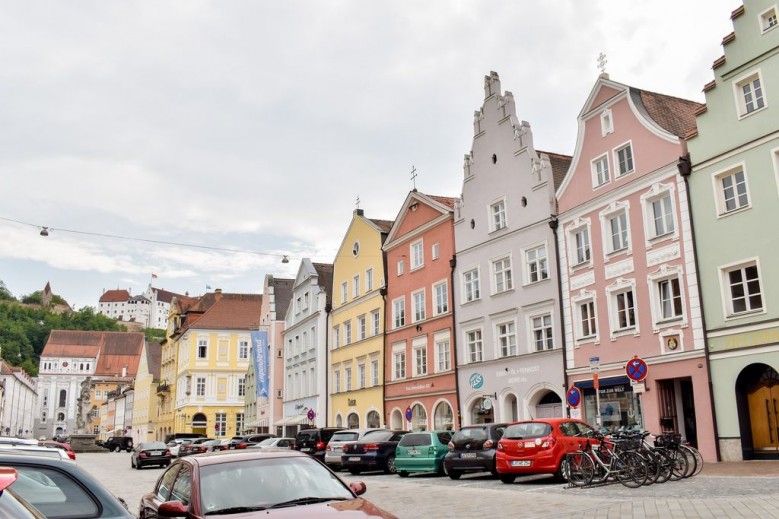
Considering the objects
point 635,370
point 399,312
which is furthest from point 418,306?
point 635,370

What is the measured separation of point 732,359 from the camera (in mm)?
23672

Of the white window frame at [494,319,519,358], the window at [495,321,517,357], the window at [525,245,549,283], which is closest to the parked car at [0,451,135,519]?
the window at [525,245,549,283]

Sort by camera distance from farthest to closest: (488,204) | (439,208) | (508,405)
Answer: (439,208) → (488,204) → (508,405)

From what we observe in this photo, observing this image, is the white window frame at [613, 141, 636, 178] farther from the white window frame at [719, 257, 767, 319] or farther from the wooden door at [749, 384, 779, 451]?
the wooden door at [749, 384, 779, 451]

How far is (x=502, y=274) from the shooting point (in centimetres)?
3497

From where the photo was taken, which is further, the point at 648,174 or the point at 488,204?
the point at 488,204

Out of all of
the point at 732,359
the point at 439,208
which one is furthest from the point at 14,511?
the point at 439,208

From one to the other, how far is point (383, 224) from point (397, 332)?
972cm

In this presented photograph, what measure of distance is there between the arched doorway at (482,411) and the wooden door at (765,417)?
42.3 ft

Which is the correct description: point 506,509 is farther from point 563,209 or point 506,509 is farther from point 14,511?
point 563,209

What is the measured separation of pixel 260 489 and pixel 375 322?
1551 inches

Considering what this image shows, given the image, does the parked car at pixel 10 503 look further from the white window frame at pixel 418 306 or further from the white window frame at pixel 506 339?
the white window frame at pixel 418 306

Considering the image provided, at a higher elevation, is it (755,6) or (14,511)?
(755,6)

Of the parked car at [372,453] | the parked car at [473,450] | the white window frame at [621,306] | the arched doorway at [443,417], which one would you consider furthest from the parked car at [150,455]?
the white window frame at [621,306]
